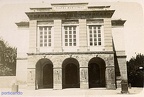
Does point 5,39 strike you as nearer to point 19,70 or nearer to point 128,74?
point 19,70

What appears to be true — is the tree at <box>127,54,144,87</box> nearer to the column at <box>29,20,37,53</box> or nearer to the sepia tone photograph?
the sepia tone photograph

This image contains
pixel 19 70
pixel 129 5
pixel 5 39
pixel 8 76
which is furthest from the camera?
pixel 19 70

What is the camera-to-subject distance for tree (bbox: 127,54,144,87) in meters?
11.1

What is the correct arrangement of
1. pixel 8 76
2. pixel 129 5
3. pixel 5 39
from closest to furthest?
pixel 129 5
pixel 5 39
pixel 8 76

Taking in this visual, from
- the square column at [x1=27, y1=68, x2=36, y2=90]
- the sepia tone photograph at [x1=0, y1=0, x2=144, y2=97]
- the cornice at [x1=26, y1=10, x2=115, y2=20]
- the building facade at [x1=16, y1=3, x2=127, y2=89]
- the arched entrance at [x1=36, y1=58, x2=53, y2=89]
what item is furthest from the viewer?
the arched entrance at [x1=36, y1=58, x2=53, y2=89]

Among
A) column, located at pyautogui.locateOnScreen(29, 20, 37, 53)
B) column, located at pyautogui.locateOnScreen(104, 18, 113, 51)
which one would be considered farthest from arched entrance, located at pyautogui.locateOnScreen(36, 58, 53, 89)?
column, located at pyautogui.locateOnScreen(104, 18, 113, 51)

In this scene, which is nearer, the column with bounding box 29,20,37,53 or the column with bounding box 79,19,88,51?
the column with bounding box 79,19,88,51

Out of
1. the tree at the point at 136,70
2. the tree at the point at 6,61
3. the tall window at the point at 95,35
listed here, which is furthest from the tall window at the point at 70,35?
the tree at the point at 136,70

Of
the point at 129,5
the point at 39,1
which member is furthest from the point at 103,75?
the point at 39,1

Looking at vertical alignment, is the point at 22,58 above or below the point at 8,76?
above

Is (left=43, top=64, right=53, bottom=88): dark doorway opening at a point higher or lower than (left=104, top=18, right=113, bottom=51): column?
lower

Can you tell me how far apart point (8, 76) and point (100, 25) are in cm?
554

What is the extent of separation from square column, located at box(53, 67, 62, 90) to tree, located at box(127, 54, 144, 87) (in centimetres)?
368

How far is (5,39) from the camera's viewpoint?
1156cm
